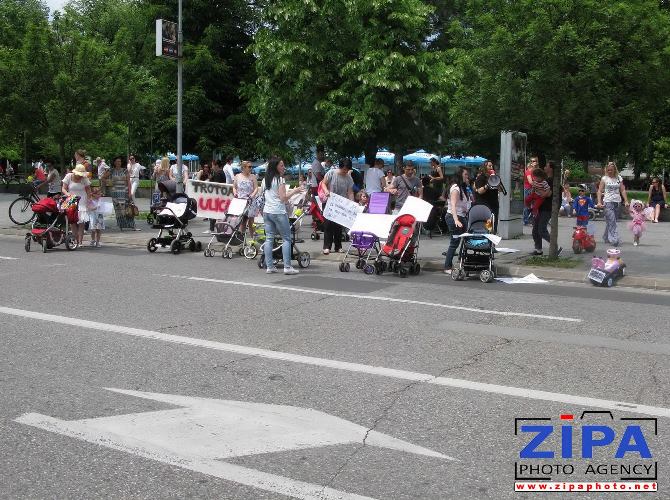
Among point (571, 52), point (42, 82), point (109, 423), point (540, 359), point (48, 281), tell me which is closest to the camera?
point (109, 423)

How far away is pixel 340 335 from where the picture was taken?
8375mm

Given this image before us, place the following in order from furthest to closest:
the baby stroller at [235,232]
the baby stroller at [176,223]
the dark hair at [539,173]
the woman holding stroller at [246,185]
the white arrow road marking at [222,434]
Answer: the woman holding stroller at [246,185] < the baby stroller at [176,223] < the baby stroller at [235,232] < the dark hair at [539,173] < the white arrow road marking at [222,434]

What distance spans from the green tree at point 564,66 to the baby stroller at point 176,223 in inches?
224

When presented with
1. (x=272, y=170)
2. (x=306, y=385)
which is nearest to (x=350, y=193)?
(x=272, y=170)

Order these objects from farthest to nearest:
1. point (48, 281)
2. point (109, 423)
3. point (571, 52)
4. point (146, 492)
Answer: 1. point (571, 52)
2. point (48, 281)
3. point (109, 423)
4. point (146, 492)

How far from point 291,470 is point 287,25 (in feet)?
72.6

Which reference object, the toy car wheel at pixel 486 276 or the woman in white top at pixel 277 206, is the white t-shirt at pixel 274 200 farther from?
the toy car wheel at pixel 486 276

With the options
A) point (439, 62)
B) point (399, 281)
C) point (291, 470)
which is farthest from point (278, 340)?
point (439, 62)

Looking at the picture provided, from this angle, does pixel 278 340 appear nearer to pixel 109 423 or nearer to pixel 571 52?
pixel 109 423

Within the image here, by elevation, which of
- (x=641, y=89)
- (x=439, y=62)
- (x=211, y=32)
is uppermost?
(x=211, y=32)

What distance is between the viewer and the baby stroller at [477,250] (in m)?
12.8

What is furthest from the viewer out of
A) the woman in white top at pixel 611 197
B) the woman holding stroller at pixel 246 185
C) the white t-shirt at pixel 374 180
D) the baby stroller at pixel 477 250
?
the white t-shirt at pixel 374 180

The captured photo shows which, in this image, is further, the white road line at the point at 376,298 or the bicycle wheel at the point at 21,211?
the bicycle wheel at the point at 21,211

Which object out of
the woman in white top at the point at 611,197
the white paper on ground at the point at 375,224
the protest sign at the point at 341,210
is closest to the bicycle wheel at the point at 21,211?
the protest sign at the point at 341,210
